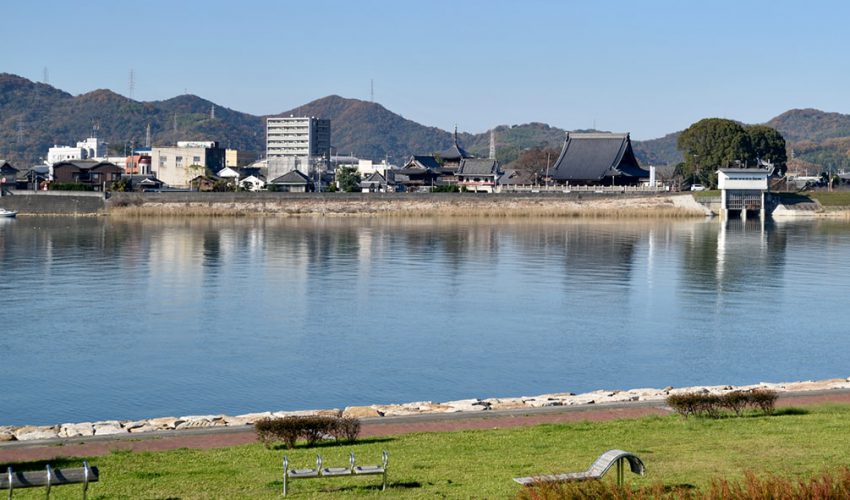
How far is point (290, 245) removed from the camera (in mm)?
49188

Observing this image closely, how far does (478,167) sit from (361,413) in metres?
87.9

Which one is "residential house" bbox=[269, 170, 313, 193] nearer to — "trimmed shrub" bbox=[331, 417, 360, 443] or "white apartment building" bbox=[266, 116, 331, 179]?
"white apartment building" bbox=[266, 116, 331, 179]

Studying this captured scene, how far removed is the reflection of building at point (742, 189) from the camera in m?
76.3

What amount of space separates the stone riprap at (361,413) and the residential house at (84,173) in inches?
3405

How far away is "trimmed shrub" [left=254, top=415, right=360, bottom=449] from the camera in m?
11.0

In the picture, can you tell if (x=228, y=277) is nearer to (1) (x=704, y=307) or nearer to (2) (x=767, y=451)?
(1) (x=704, y=307)

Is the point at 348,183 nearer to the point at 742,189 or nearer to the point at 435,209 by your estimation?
the point at 435,209

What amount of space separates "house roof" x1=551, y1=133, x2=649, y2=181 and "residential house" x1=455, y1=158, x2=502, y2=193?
933cm

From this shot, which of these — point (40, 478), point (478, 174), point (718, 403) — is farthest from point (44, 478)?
point (478, 174)

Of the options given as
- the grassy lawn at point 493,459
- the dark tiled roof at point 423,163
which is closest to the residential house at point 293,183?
the dark tiled roof at point 423,163

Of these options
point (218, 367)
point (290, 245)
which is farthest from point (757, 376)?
point (290, 245)

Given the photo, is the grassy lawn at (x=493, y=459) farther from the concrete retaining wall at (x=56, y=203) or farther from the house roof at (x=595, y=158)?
the house roof at (x=595, y=158)

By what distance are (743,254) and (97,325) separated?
29.9 meters

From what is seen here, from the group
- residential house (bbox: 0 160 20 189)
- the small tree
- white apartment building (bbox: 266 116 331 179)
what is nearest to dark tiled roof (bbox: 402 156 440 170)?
the small tree
